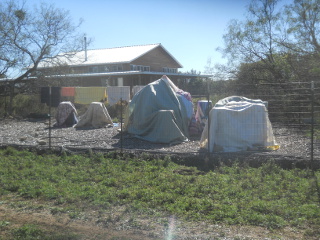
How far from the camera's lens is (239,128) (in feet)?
36.9

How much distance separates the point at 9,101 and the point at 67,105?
7706 millimetres

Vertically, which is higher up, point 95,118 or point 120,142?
point 95,118

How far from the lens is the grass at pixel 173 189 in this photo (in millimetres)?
6051

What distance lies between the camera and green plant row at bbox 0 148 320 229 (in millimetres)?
6129

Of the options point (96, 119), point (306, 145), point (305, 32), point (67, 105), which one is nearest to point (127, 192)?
point (306, 145)

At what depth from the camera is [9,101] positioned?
25.9 m

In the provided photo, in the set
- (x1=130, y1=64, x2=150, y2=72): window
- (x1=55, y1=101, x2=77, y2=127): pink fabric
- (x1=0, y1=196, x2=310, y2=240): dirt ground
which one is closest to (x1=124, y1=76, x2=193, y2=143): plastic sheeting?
(x1=55, y1=101, x2=77, y2=127): pink fabric

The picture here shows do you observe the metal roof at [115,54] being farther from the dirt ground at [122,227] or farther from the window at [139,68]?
the dirt ground at [122,227]

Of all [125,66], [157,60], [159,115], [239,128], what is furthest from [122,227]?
[157,60]

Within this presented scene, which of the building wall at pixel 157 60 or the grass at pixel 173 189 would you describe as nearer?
the grass at pixel 173 189

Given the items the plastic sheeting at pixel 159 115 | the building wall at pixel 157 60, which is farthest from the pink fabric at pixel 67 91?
the building wall at pixel 157 60

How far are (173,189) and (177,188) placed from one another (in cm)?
10

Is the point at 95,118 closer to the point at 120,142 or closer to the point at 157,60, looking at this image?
the point at 120,142

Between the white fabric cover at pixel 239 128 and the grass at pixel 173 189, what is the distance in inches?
74.8
